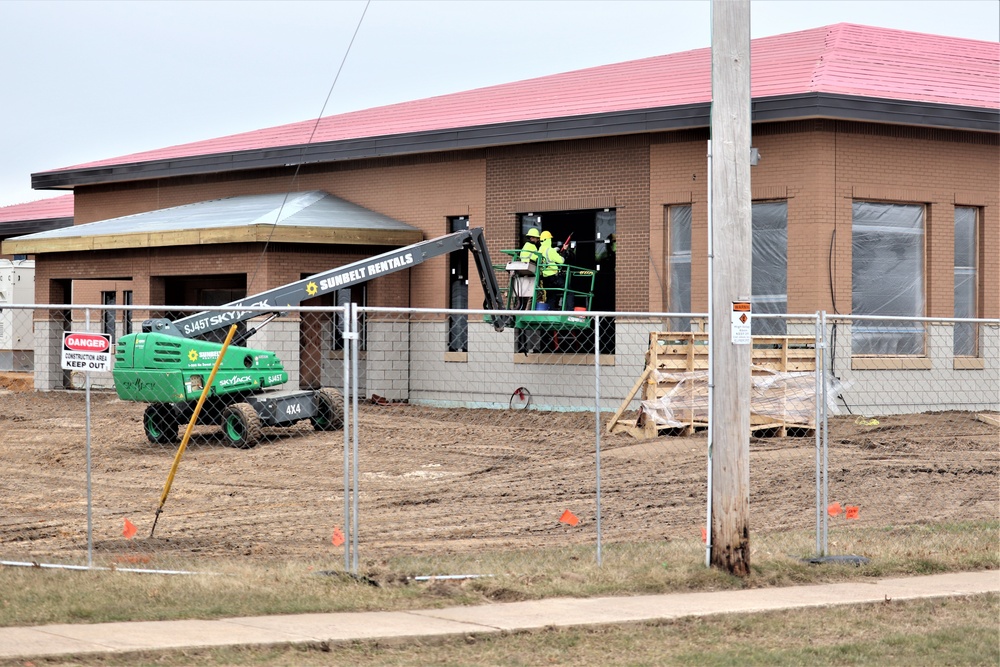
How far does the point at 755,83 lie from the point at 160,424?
535 inches

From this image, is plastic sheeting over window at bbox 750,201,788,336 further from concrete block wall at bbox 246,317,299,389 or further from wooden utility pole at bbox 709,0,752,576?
wooden utility pole at bbox 709,0,752,576

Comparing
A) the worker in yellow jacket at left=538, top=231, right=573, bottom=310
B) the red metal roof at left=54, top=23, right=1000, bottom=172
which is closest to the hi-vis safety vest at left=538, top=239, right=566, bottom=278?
the worker in yellow jacket at left=538, top=231, right=573, bottom=310

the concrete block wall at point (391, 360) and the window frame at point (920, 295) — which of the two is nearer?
the window frame at point (920, 295)

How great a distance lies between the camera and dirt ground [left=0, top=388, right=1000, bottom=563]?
12805 millimetres

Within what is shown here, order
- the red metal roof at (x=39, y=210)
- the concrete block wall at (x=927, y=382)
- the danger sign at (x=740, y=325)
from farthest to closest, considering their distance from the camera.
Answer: the red metal roof at (x=39, y=210)
the concrete block wall at (x=927, y=382)
the danger sign at (x=740, y=325)

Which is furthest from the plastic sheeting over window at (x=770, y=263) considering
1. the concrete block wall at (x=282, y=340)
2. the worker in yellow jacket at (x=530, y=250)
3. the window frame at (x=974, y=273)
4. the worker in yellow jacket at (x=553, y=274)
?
the concrete block wall at (x=282, y=340)

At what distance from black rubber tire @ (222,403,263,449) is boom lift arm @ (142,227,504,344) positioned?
4.22ft

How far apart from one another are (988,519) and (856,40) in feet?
52.6

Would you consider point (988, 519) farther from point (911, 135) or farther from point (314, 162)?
point (314, 162)

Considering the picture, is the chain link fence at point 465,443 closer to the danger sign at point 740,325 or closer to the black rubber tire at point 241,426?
the black rubber tire at point 241,426

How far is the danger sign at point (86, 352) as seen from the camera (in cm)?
1020

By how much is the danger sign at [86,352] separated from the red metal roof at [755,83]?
52.0ft

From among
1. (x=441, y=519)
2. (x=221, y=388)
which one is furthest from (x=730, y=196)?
(x=221, y=388)

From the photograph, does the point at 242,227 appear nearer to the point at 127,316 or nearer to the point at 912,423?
the point at 127,316
